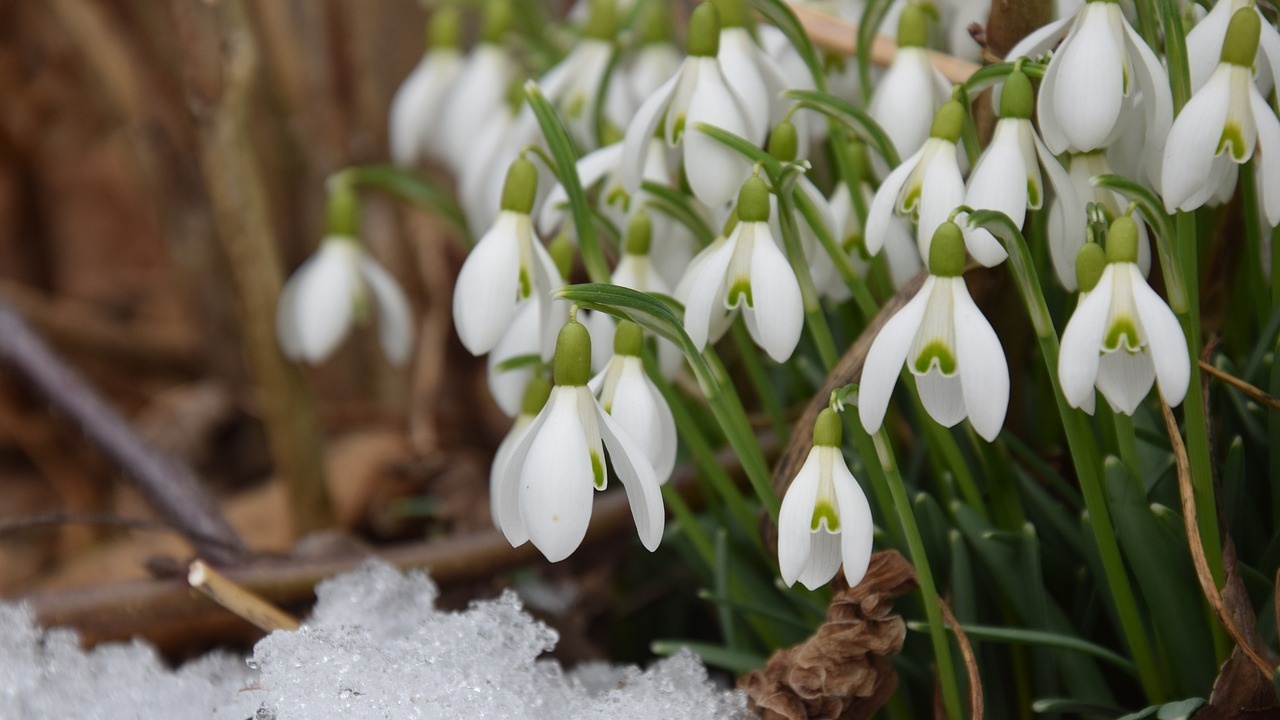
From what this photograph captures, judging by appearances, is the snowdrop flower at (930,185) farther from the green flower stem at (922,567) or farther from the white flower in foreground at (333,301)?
the white flower in foreground at (333,301)

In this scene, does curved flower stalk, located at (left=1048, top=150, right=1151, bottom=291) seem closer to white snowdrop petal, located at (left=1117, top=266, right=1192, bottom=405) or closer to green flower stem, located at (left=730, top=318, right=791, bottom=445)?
white snowdrop petal, located at (left=1117, top=266, right=1192, bottom=405)

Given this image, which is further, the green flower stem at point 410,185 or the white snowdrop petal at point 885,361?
the green flower stem at point 410,185

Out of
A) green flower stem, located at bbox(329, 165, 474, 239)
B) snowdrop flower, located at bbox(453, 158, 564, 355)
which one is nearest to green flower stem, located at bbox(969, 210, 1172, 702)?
snowdrop flower, located at bbox(453, 158, 564, 355)

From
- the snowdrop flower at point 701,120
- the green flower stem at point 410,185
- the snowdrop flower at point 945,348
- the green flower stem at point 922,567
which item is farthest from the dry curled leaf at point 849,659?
the green flower stem at point 410,185

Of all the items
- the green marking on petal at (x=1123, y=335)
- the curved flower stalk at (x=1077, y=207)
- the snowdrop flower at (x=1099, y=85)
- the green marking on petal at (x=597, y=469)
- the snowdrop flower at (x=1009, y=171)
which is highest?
the snowdrop flower at (x=1099, y=85)

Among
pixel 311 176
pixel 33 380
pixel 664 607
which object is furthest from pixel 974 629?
pixel 311 176

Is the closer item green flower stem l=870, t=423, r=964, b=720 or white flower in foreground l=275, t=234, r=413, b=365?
green flower stem l=870, t=423, r=964, b=720
